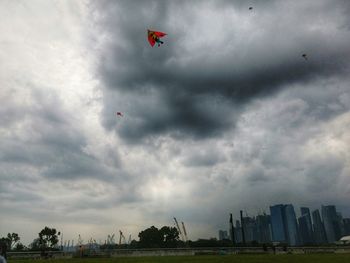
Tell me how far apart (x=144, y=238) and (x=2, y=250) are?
170532 mm

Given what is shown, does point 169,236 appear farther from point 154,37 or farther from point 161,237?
point 154,37

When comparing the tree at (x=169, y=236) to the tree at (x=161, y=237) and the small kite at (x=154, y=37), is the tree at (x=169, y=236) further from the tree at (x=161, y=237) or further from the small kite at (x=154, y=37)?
the small kite at (x=154, y=37)

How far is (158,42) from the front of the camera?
3594 cm

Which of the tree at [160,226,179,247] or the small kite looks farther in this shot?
the tree at [160,226,179,247]

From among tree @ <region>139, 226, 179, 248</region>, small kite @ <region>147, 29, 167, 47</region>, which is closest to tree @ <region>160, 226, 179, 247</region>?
tree @ <region>139, 226, 179, 248</region>

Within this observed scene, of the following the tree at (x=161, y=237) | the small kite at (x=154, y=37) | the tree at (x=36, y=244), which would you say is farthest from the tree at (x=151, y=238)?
the small kite at (x=154, y=37)

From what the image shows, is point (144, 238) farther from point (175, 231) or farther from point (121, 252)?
point (121, 252)

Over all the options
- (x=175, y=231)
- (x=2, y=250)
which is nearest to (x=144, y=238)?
(x=175, y=231)

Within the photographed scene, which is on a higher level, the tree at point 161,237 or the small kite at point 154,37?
the small kite at point 154,37

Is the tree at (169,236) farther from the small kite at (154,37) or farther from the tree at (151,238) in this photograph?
the small kite at (154,37)

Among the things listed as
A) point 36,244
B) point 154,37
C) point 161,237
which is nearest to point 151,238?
point 161,237

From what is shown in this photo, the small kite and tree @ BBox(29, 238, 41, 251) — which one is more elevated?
the small kite

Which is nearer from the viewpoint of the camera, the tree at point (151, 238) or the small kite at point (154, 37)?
the small kite at point (154, 37)

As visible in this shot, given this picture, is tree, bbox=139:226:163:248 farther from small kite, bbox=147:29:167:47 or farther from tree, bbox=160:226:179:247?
small kite, bbox=147:29:167:47
